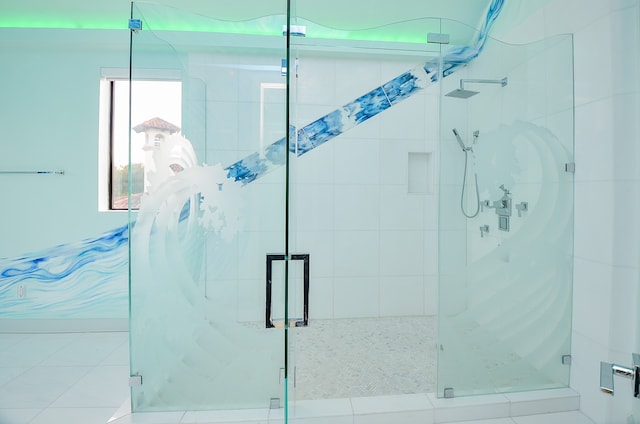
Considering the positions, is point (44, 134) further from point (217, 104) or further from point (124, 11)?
point (217, 104)

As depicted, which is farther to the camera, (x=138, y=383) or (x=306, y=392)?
(x=306, y=392)

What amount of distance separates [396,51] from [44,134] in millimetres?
2751

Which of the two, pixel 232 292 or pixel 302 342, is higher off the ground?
pixel 232 292

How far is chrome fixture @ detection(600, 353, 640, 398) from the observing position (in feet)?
2.76

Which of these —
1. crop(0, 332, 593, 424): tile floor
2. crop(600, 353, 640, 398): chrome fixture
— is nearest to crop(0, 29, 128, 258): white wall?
crop(0, 332, 593, 424): tile floor

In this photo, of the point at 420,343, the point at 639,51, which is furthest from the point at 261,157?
the point at 420,343

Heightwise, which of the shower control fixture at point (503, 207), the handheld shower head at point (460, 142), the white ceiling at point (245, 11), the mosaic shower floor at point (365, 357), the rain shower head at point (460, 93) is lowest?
the mosaic shower floor at point (365, 357)

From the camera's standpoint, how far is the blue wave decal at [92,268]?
2812 mm

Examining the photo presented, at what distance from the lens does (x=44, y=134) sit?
279 centimetres

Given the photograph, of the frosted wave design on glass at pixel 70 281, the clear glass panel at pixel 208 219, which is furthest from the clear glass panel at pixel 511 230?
the frosted wave design on glass at pixel 70 281

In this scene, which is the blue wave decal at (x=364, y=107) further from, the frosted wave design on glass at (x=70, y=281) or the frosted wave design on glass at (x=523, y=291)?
the frosted wave design on glass at (x=70, y=281)

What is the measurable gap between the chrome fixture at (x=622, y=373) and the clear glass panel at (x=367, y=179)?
1.87m

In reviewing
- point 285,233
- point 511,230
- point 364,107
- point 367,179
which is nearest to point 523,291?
point 511,230

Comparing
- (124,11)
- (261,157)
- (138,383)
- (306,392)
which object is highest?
(124,11)
